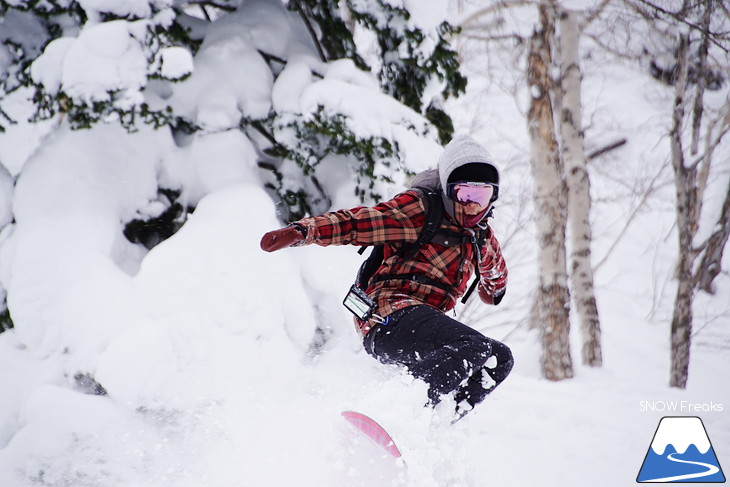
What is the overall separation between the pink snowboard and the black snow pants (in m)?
0.37

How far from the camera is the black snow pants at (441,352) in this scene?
2.48 m

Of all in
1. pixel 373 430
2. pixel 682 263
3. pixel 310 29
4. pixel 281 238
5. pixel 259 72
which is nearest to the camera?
pixel 281 238

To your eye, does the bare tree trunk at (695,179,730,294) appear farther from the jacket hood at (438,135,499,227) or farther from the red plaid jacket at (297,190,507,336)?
the jacket hood at (438,135,499,227)

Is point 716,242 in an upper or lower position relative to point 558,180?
upper

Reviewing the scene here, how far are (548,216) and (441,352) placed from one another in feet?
13.2

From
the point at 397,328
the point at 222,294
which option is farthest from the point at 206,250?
the point at 397,328

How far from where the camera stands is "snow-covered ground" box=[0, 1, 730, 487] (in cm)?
295

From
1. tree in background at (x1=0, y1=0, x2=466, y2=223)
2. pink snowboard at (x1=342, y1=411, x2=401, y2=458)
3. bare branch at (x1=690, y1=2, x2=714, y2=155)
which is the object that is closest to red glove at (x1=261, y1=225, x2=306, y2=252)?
pink snowboard at (x1=342, y1=411, x2=401, y2=458)

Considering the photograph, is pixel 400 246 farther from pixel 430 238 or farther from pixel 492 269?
pixel 492 269

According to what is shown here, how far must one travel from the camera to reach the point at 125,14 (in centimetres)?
350

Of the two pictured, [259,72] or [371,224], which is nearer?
[371,224]

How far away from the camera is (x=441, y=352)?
2504 mm

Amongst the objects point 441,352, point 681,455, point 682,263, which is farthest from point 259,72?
point 682,263

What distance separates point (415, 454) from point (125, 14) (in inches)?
147
